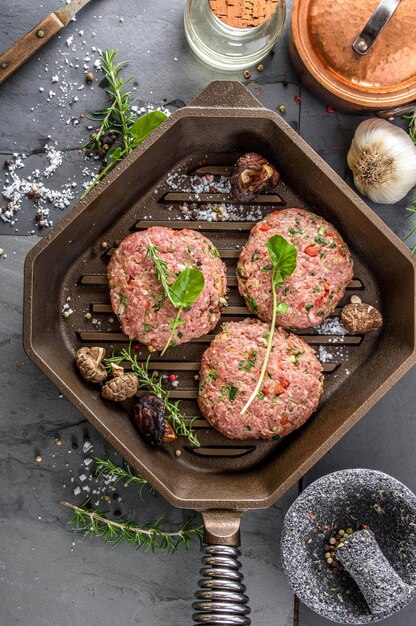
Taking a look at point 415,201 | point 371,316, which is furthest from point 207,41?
point 371,316

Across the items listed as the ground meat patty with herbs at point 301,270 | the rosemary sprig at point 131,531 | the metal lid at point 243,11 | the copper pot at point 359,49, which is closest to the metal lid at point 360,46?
the copper pot at point 359,49

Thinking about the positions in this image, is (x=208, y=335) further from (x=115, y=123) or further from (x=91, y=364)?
(x=115, y=123)

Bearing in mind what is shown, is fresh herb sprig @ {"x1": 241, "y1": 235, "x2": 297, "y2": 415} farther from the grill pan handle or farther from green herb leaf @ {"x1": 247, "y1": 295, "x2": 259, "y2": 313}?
the grill pan handle

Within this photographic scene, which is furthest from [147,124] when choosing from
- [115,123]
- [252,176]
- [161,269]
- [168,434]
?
[168,434]

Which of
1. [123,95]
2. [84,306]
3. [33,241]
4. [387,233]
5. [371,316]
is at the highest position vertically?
[123,95]

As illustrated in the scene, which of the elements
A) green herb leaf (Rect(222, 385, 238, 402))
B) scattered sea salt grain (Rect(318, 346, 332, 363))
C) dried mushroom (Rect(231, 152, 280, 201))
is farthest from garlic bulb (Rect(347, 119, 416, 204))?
green herb leaf (Rect(222, 385, 238, 402))

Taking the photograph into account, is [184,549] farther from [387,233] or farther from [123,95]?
[123,95]

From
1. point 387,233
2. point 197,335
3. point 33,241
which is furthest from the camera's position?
point 33,241
